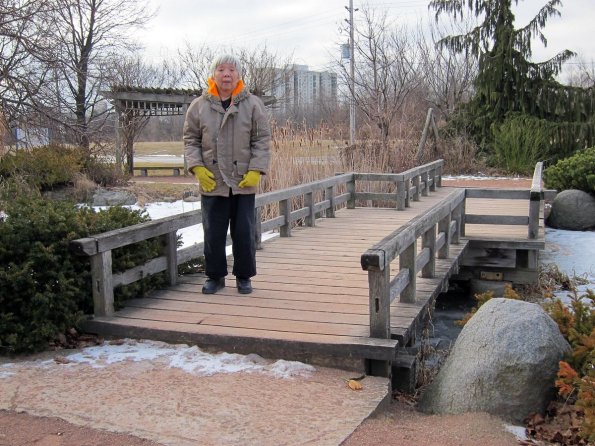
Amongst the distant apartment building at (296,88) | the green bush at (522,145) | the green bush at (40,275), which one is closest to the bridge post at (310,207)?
the green bush at (40,275)

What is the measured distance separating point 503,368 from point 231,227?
2277 mm

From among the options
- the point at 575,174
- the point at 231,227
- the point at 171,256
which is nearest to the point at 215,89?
the point at 231,227

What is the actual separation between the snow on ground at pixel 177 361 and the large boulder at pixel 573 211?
1043 cm

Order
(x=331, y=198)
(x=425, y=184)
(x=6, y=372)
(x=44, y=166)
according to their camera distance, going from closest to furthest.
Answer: (x=6, y=372)
(x=331, y=198)
(x=425, y=184)
(x=44, y=166)

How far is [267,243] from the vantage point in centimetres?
768

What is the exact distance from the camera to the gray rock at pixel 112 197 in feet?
44.7

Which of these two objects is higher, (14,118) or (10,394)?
(14,118)

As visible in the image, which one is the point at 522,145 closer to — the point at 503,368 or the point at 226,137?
the point at 226,137

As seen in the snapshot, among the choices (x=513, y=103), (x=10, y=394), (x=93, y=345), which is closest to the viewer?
(x=10, y=394)

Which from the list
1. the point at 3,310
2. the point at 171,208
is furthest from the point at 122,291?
the point at 171,208

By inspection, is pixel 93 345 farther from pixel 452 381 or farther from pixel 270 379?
pixel 452 381

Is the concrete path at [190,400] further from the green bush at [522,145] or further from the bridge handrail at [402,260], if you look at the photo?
the green bush at [522,145]

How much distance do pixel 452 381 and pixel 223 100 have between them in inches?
98.6

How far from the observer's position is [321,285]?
5.73m
